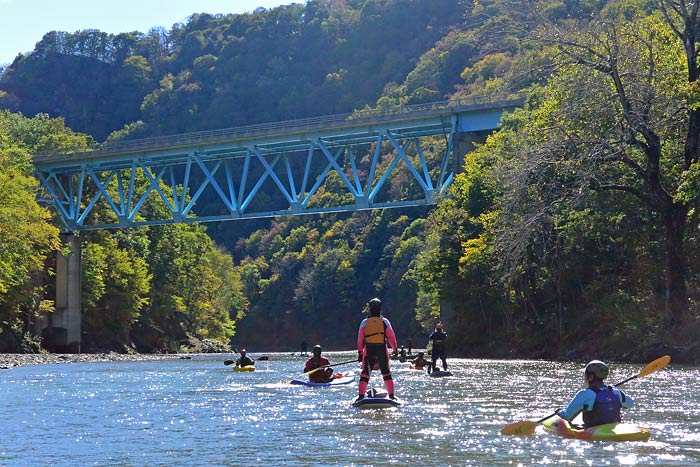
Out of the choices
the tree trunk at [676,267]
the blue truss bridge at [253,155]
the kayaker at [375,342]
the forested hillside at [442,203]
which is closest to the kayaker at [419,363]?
the forested hillside at [442,203]

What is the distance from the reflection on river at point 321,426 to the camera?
43.2 ft

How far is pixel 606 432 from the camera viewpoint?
14234mm

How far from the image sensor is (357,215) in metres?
134

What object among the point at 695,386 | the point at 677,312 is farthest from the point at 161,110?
the point at 695,386

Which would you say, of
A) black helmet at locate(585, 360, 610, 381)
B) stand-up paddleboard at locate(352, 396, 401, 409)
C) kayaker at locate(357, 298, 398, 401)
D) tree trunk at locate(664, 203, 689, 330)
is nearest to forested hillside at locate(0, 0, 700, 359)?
tree trunk at locate(664, 203, 689, 330)

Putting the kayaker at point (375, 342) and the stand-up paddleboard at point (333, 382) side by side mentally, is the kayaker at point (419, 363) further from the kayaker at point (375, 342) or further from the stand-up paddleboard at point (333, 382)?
the kayaker at point (375, 342)

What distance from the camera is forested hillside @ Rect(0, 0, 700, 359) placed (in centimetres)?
3420

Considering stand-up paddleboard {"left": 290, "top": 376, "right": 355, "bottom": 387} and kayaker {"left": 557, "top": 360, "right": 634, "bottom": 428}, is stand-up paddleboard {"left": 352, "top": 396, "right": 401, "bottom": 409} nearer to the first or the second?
kayaker {"left": 557, "top": 360, "right": 634, "bottom": 428}

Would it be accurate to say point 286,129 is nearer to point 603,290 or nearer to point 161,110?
point 603,290

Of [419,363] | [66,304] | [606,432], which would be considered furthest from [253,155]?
[606,432]

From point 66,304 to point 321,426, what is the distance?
58.4 metres

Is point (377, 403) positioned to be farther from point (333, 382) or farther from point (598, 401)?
point (333, 382)

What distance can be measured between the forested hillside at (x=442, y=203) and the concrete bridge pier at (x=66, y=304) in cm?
174

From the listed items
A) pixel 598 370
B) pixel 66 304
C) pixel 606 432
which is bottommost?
pixel 606 432
